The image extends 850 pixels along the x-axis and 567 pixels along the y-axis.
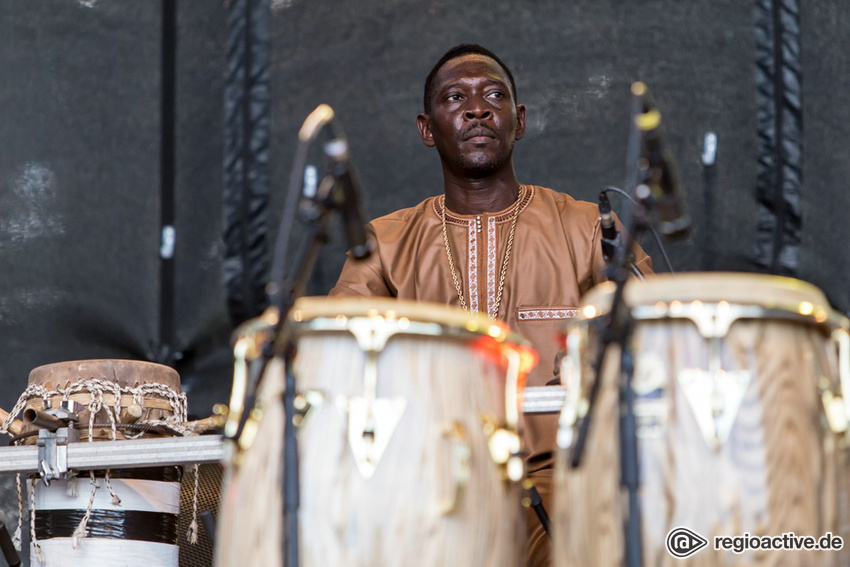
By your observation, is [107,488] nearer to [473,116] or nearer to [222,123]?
[222,123]

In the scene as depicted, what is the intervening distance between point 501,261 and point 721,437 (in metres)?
1.73

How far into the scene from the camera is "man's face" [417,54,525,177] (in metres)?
3.55

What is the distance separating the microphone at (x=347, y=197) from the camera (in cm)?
175

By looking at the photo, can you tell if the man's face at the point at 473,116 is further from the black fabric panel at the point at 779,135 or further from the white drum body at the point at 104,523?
the white drum body at the point at 104,523

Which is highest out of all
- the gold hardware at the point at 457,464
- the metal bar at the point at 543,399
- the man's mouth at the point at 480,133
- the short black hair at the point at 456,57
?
the short black hair at the point at 456,57

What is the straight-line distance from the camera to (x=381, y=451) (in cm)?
187

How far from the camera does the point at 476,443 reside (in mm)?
1927

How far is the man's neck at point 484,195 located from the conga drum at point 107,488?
3.61ft

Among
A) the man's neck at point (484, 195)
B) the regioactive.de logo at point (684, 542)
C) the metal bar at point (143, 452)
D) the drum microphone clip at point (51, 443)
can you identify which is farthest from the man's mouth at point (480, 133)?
the regioactive.de logo at point (684, 542)

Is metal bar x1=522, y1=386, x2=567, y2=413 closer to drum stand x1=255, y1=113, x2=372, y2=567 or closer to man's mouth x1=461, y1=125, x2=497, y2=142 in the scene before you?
drum stand x1=255, y1=113, x2=372, y2=567

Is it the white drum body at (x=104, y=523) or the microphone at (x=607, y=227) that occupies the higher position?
the microphone at (x=607, y=227)

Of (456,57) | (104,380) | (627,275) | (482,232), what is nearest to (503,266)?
(482,232)

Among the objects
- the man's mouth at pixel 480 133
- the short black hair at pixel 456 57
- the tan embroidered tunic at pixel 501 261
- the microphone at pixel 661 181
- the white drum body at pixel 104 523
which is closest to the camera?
the microphone at pixel 661 181

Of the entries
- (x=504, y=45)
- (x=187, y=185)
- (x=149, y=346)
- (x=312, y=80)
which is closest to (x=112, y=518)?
(x=149, y=346)
